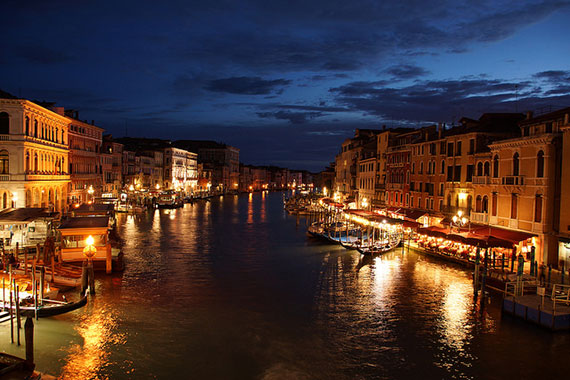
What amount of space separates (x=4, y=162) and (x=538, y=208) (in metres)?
31.8

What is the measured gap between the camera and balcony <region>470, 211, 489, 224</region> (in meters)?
26.6

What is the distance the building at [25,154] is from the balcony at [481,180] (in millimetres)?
28760

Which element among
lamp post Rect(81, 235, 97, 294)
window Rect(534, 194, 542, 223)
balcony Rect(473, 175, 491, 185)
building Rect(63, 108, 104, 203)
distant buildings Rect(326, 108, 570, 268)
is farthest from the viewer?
building Rect(63, 108, 104, 203)

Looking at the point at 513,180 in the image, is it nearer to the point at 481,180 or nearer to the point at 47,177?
the point at 481,180

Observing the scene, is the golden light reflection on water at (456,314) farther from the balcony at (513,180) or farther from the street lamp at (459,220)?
the street lamp at (459,220)

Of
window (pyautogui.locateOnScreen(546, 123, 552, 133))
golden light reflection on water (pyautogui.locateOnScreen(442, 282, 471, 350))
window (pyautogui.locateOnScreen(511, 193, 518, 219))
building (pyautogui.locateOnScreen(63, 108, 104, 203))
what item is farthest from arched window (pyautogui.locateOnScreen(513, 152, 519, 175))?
building (pyautogui.locateOnScreen(63, 108, 104, 203))

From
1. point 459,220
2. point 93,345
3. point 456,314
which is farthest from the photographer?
point 459,220

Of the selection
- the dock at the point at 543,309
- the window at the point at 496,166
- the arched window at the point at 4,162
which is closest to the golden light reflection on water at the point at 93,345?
the dock at the point at 543,309

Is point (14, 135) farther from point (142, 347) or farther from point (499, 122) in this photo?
point (499, 122)

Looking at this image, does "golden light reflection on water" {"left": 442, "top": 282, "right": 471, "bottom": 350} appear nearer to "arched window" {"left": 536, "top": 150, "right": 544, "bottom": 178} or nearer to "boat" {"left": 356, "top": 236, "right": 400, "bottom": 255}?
"arched window" {"left": 536, "top": 150, "right": 544, "bottom": 178}

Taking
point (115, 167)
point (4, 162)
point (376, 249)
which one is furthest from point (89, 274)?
point (115, 167)

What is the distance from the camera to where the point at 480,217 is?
27.0 m

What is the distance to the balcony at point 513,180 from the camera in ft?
76.5

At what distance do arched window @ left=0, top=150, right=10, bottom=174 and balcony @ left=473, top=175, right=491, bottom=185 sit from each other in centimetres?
2971
